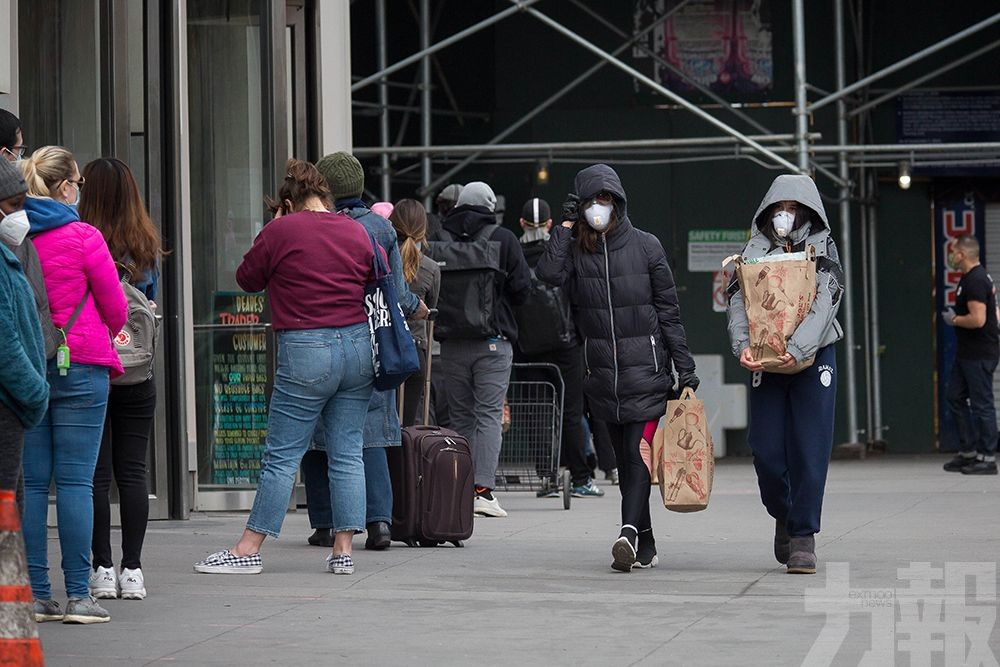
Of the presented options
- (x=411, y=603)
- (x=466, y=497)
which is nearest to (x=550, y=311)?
(x=466, y=497)

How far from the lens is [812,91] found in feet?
57.2

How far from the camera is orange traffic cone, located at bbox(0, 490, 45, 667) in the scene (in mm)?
4387

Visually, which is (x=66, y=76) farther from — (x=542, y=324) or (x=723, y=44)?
(x=723, y=44)

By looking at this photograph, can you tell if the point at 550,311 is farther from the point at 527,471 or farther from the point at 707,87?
the point at 707,87

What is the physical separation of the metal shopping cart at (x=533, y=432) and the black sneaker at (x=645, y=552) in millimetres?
3730

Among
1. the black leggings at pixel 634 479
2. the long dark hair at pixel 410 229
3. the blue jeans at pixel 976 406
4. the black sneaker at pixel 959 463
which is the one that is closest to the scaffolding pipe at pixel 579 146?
the blue jeans at pixel 976 406

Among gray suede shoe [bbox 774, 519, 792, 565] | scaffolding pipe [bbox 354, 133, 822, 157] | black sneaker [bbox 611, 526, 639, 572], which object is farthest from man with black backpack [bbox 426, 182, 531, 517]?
scaffolding pipe [bbox 354, 133, 822, 157]

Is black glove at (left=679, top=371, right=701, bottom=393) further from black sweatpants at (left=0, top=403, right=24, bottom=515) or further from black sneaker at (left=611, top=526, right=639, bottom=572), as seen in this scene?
black sweatpants at (left=0, top=403, right=24, bottom=515)

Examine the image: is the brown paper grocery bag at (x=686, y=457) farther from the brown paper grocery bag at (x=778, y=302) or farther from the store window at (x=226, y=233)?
the store window at (x=226, y=233)

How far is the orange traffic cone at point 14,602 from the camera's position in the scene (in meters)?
4.39

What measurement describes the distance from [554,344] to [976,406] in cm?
412

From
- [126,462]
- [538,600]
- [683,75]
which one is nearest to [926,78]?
[683,75]

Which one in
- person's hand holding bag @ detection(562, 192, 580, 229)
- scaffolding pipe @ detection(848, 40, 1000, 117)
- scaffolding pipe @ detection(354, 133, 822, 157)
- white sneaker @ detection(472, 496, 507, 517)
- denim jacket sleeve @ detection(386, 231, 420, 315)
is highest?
scaffolding pipe @ detection(848, 40, 1000, 117)

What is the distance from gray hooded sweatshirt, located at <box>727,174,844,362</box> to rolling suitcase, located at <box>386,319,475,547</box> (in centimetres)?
180
